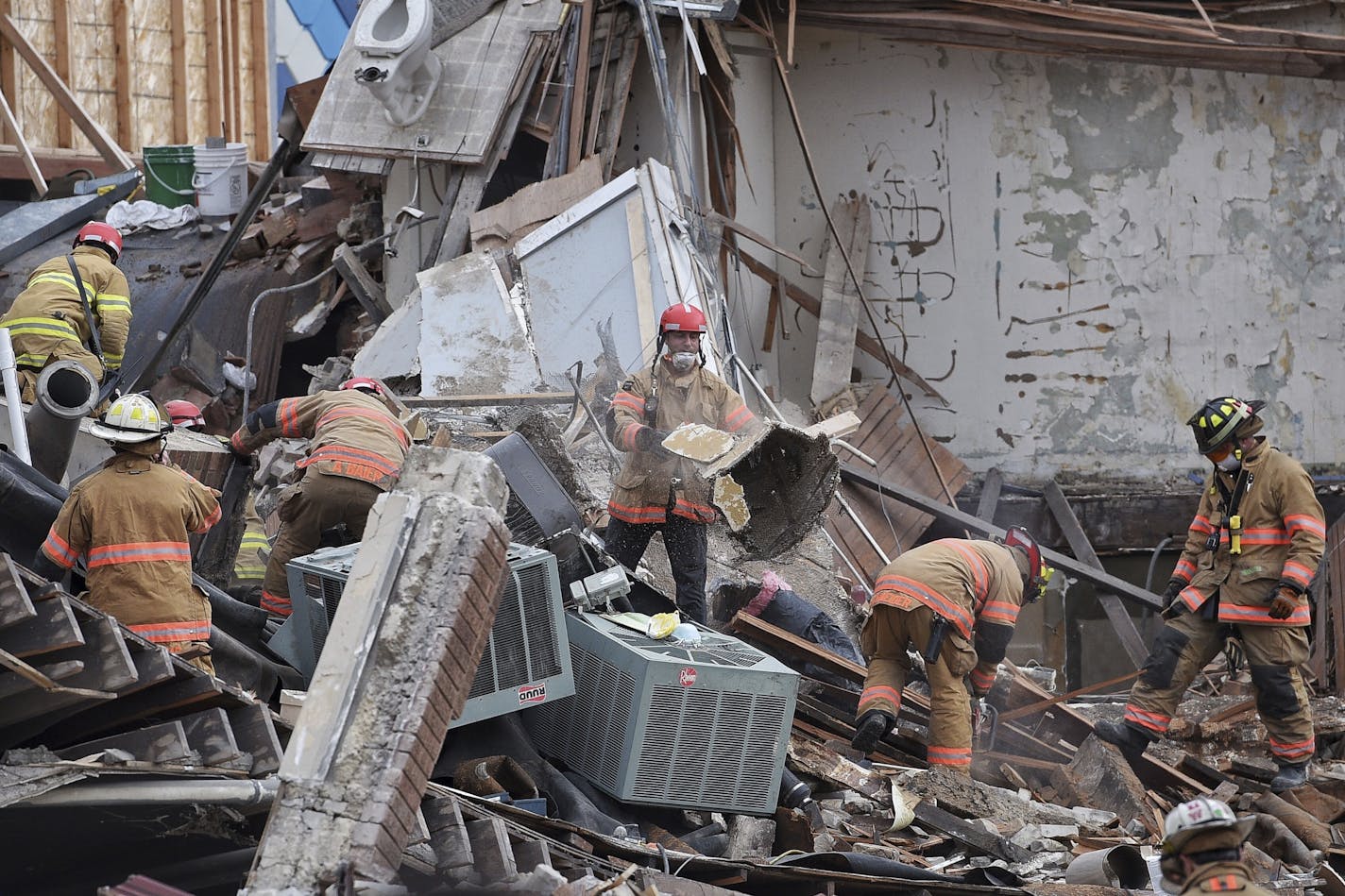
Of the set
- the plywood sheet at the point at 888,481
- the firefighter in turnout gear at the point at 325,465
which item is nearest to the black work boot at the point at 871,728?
the firefighter in turnout gear at the point at 325,465

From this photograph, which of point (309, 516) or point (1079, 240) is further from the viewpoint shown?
point (1079, 240)

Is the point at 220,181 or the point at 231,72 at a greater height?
the point at 231,72

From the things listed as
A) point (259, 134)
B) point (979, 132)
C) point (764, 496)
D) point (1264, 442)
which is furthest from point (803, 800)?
point (259, 134)

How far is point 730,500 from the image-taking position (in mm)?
7887

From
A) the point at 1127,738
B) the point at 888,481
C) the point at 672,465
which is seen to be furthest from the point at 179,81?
the point at 1127,738

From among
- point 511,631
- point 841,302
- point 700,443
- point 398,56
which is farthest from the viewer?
point 841,302

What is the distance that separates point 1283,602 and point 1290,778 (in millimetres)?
922

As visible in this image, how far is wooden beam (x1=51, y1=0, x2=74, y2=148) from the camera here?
1691cm

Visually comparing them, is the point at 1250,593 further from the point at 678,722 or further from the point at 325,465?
the point at 325,465

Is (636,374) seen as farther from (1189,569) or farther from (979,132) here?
(979,132)

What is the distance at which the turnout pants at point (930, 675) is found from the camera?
702 centimetres

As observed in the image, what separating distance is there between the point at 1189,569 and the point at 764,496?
2.24 metres

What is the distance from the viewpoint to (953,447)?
12.5 meters

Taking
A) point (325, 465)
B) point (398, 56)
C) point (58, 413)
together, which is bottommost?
point (325, 465)
